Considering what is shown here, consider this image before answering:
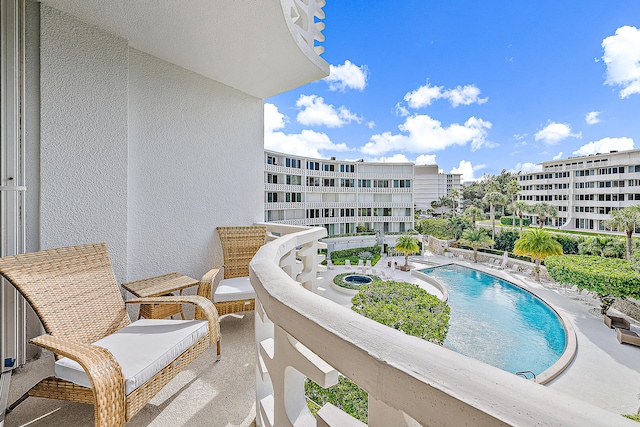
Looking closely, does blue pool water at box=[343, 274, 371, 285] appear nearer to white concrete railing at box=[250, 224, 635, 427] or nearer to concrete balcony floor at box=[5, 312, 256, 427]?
concrete balcony floor at box=[5, 312, 256, 427]

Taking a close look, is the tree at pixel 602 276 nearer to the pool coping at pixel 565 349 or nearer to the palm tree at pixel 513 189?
the pool coping at pixel 565 349

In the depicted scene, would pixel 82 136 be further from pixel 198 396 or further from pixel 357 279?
pixel 357 279

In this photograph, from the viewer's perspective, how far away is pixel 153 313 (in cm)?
280

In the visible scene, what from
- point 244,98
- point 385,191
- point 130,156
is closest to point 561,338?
point 244,98

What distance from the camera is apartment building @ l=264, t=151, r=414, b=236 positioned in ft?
76.2

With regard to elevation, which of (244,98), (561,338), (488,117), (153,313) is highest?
(488,117)

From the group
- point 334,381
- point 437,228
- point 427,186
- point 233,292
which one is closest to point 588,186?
point 437,228

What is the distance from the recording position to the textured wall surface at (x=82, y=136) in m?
2.82

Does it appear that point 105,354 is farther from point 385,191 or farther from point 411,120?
point 411,120

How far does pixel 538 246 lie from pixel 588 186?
71.5 feet

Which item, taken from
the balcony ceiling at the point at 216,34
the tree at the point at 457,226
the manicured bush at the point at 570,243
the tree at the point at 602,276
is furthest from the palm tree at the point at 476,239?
the balcony ceiling at the point at 216,34

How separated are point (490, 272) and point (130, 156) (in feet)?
69.9

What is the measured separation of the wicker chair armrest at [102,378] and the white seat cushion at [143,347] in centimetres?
7

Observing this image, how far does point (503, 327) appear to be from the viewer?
40.0 ft
